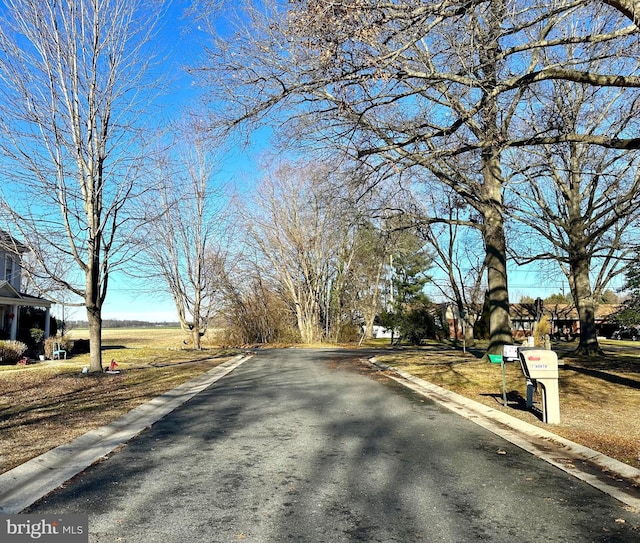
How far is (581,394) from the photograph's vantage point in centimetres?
1091

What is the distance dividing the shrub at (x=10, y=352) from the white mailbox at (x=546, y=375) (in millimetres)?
18899

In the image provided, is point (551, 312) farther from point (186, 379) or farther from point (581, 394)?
point (186, 379)

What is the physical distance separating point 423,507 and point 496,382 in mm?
9013

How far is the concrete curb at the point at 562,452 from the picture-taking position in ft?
17.0

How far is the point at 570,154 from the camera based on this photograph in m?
19.5

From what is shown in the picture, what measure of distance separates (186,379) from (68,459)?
26.8 feet

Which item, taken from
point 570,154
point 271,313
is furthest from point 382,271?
point 570,154

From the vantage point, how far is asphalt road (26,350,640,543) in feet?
12.9

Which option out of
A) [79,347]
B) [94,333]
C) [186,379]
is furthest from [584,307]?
[79,347]

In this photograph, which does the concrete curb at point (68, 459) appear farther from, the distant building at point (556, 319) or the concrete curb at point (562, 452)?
the distant building at point (556, 319)

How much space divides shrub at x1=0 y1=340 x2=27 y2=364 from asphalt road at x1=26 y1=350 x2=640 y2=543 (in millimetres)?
14986

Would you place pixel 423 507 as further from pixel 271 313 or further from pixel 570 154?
pixel 271 313

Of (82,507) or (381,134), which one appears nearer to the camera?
(82,507)

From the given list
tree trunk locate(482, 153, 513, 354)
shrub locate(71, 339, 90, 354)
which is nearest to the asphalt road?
tree trunk locate(482, 153, 513, 354)
